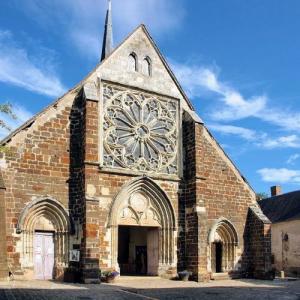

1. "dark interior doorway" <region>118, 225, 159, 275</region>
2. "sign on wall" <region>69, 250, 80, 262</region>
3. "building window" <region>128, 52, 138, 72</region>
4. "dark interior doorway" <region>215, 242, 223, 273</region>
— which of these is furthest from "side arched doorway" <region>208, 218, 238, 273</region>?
"building window" <region>128, 52, 138, 72</region>

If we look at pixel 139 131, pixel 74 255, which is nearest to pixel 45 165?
pixel 74 255

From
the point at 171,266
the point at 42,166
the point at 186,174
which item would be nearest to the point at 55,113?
the point at 42,166

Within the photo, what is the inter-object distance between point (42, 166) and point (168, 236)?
6102 millimetres

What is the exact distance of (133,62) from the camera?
68.3 ft

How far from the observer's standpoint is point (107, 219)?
60.5 ft

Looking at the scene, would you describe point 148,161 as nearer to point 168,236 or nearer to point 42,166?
point 168,236

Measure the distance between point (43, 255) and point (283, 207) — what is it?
2484cm

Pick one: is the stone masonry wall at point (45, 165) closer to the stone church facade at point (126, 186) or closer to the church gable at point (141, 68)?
the stone church facade at point (126, 186)

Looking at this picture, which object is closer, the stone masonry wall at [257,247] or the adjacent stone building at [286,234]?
the stone masonry wall at [257,247]

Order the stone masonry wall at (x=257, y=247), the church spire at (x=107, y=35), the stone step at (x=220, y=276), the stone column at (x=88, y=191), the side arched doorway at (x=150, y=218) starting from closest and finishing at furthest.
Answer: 1. the stone column at (x=88, y=191)
2. the side arched doorway at (x=150, y=218)
3. the stone step at (x=220, y=276)
4. the stone masonry wall at (x=257, y=247)
5. the church spire at (x=107, y=35)

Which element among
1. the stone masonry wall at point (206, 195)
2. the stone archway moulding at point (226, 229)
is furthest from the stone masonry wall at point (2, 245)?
the stone archway moulding at point (226, 229)

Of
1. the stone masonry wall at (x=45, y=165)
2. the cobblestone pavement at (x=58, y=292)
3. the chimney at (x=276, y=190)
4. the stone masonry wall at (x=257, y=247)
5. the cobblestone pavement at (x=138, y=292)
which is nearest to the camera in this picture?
the cobblestone pavement at (x=58, y=292)

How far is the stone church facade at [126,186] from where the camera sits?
679 inches

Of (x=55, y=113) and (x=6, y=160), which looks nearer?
(x=6, y=160)
